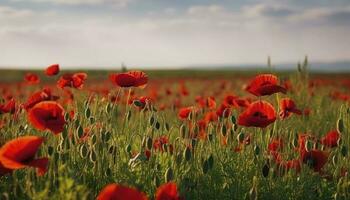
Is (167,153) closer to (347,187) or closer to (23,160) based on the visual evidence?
(347,187)

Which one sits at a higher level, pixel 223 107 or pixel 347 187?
pixel 223 107

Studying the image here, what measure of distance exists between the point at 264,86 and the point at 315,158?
0.50 metres

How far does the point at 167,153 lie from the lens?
3277 millimetres

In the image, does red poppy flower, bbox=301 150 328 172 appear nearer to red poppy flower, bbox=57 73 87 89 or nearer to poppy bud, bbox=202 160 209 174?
poppy bud, bbox=202 160 209 174

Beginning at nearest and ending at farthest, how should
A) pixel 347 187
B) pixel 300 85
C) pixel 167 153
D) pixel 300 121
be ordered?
pixel 347 187
pixel 167 153
pixel 300 121
pixel 300 85

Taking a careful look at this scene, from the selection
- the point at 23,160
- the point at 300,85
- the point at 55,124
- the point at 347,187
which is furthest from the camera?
the point at 300,85

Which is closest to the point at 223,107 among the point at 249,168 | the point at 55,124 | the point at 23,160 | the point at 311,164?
the point at 249,168

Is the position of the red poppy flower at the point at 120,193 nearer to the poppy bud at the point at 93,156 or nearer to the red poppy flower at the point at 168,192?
the red poppy flower at the point at 168,192

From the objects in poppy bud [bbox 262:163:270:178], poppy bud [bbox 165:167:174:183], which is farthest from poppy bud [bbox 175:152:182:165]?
poppy bud [bbox 262:163:270:178]

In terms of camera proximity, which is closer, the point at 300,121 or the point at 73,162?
the point at 73,162

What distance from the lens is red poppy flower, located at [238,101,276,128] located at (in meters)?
2.85

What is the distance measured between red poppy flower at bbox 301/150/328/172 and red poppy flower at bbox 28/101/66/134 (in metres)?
1.39

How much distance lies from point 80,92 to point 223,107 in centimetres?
105

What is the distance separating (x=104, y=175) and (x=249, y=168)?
875 millimetres
